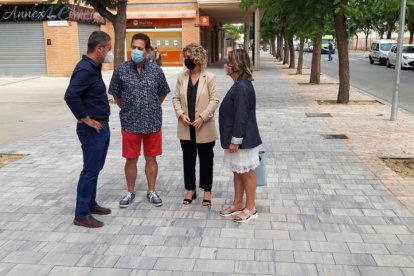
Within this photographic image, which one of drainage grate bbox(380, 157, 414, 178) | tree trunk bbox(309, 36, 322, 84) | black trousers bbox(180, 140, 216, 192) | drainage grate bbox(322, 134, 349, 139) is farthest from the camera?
tree trunk bbox(309, 36, 322, 84)

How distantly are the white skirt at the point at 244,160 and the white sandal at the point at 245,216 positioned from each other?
0.43 m

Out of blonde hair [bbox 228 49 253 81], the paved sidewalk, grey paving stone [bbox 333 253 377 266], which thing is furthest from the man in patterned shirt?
grey paving stone [bbox 333 253 377 266]

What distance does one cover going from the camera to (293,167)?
265 inches

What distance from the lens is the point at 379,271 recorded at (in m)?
3.67

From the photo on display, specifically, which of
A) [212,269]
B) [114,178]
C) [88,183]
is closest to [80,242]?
[88,183]

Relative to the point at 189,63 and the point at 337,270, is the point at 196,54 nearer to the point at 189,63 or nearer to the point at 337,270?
the point at 189,63

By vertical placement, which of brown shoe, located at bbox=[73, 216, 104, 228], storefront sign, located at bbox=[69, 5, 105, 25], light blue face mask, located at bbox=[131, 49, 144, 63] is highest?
storefront sign, located at bbox=[69, 5, 105, 25]

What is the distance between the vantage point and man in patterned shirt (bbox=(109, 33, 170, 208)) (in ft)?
15.9

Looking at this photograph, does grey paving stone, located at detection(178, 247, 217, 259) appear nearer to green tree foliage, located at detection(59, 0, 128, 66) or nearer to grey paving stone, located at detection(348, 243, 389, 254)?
grey paving stone, located at detection(348, 243, 389, 254)

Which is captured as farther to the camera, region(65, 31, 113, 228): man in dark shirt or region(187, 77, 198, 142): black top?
region(187, 77, 198, 142): black top

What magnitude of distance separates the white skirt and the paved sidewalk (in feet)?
1.76

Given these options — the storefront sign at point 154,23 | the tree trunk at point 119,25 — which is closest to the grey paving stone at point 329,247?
the tree trunk at point 119,25

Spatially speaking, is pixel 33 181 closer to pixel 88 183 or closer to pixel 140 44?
pixel 88 183

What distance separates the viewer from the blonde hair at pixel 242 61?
176 inches
